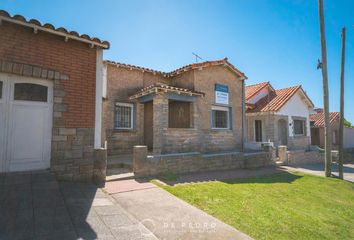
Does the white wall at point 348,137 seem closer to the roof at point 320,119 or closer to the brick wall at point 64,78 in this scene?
the roof at point 320,119

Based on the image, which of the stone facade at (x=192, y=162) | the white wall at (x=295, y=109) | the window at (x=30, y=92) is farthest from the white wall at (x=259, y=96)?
the window at (x=30, y=92)

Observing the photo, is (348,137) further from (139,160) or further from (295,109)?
(139,160)

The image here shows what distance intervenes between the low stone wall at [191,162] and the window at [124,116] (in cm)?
452

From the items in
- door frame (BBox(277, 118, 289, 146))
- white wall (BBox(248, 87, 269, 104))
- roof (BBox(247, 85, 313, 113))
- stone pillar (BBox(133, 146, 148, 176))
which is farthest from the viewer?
white wall (BBox(248, 87, 269, 104))

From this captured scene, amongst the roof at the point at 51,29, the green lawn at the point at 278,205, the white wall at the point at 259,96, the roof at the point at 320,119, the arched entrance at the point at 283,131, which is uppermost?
the white wall at the point at 259,96

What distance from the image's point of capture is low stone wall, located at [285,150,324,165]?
1350 cm

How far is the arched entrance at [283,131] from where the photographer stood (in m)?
17.4

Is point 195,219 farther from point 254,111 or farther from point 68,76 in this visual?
point 254,111

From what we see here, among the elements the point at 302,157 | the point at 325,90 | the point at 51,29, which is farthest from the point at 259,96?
the point at 51,29

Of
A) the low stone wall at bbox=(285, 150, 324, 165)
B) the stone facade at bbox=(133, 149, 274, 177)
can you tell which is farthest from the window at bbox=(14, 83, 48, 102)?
the low stone wall at bbox=(285, 150, 324, 165)

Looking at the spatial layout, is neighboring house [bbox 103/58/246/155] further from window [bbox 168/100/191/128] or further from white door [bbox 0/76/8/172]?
white door [bbox 0/76/8/172]

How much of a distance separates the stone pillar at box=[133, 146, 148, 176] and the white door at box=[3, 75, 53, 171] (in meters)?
2.82

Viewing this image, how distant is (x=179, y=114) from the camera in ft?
38.7

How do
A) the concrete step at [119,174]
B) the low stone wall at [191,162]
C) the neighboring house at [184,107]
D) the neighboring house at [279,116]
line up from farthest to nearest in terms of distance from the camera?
the neighboring house at [279,116] → the neighboring house at [184,107] → the low stone wall at [191,162] → the concrete step at [119,174]
